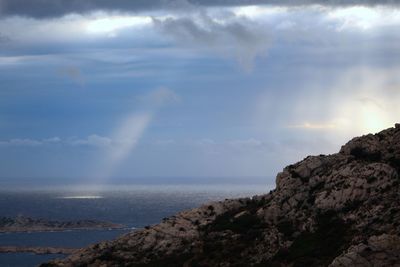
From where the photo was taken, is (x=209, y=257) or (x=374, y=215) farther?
(x=209, y=257)

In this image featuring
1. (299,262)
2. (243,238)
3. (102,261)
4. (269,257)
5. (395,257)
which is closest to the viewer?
(395,257)

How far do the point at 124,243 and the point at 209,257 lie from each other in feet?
68.3

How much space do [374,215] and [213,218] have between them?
3460 centimetres

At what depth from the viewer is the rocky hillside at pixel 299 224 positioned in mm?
93000

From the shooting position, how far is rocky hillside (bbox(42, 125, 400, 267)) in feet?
305

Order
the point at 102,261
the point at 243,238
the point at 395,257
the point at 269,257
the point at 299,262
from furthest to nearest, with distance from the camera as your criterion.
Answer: the point at 102,261
the point at 243,238
the point at 269,257
the point at 299,262
the point at 395,257

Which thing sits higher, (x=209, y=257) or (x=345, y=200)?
(x=345, y=200)

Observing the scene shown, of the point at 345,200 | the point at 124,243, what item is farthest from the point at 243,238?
the point at 124,243

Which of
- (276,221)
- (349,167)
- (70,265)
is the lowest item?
(70,265)

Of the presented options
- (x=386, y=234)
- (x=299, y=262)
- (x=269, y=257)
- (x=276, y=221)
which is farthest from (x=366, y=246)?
(x=276, y=221)

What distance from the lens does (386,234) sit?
270 ft

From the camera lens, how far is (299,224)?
10506 centimetres

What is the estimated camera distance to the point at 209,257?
107 m

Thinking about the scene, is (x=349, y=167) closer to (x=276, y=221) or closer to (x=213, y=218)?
(x=276, y=221)
